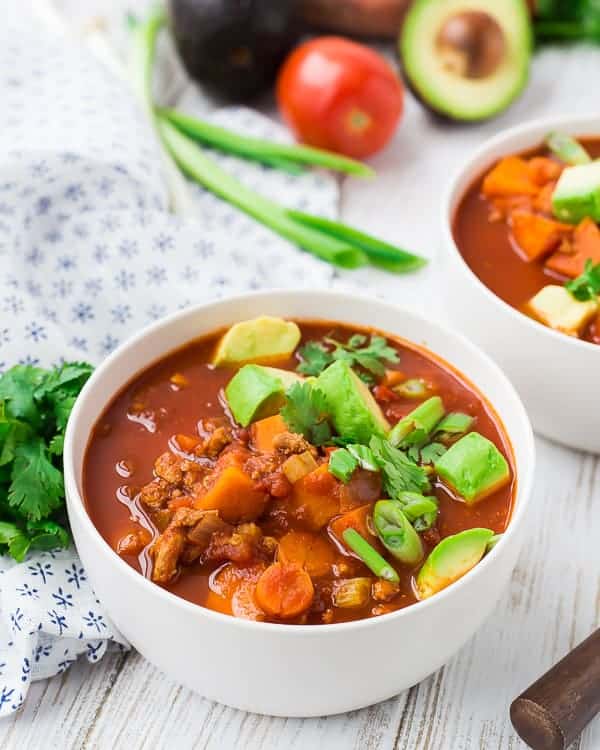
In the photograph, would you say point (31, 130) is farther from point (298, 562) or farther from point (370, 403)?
point (298, 562)

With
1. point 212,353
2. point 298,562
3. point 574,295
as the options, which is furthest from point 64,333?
point 574,295

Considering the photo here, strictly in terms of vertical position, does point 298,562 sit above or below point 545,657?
above

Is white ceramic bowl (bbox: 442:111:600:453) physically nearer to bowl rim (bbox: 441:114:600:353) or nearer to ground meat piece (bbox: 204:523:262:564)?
bowl rim (bbox: 441:114:600:353)

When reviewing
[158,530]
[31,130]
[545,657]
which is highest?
[31,130]

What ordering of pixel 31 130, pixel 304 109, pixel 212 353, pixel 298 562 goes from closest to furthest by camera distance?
pixel 298 562
pixel 212 353
pixel 31 130
pixel 304 109

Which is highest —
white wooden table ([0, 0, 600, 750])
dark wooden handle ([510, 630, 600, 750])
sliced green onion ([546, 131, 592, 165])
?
sliced green onion ([546, 131, 592, 165])

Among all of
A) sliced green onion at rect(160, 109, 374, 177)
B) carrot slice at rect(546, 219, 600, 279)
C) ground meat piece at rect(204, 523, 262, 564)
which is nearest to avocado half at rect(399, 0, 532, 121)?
sliced green onion at rect(160, 109, 374, 177)

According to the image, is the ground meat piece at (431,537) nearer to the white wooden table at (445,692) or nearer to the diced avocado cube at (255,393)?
the white wooden table at (445,692)

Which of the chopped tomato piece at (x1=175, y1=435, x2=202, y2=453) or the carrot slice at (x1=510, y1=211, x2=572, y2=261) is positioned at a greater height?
the carrot slice at (x1=510, y1=211, x2=572, y2=261)
